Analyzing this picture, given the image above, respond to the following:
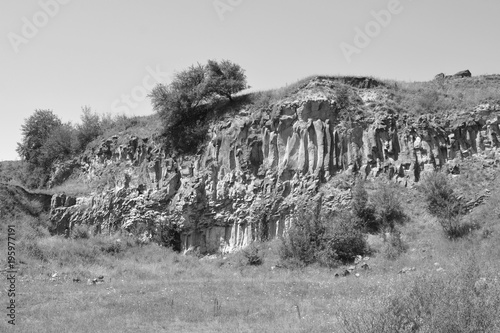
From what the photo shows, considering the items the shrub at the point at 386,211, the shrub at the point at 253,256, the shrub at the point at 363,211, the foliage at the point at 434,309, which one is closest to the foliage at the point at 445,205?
the shrub at the point at 386,211

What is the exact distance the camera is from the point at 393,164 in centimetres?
2675

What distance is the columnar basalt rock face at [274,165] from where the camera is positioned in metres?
26.6

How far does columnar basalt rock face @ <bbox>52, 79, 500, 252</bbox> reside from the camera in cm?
2659

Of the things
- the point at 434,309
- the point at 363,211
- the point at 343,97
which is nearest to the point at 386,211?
the point at 363,211

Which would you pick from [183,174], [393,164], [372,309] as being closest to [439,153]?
[393,164]

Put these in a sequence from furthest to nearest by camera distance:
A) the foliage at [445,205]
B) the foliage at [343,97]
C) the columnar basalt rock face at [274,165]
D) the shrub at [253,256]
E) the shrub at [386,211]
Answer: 1. the foliage at [343,97]
2. the columnar basalt rock face at [274,165]
3. the shrub at [253,256]
4. the shrub at [386,211]
5. the foliage at [445,205]

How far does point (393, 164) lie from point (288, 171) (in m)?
6.30

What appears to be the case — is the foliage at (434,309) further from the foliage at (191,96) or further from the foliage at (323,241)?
the foliage at (191,96)

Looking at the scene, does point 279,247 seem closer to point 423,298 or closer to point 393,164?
point 393,164

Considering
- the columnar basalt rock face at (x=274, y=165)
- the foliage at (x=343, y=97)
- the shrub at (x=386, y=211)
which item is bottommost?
the shrub at (x=386, y=211)

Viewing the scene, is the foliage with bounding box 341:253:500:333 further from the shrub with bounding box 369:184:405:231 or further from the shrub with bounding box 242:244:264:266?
the shrub with bounding box 242:244:264:266

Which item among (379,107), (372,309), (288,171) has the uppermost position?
(379,107)

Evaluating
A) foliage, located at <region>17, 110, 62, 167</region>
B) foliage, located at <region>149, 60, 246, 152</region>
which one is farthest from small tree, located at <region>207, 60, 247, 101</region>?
foliage, located at <region>17, 110, 62, 167</region>

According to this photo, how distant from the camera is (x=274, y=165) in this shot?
2888 cm
